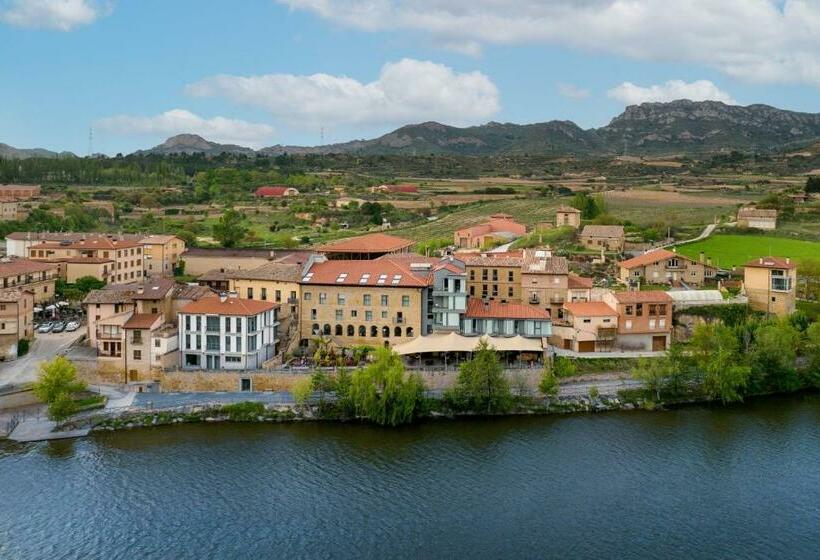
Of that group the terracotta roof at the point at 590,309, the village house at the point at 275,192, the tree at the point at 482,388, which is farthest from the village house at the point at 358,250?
the village house at the point at 275,192

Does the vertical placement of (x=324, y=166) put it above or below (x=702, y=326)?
above

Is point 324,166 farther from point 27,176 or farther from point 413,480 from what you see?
point 413,480

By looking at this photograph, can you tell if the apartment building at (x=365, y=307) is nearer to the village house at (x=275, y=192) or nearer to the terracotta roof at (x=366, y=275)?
the terracotta roof at (x=366, y=275)

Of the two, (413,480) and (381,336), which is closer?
(413,480)

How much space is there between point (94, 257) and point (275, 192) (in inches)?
2085

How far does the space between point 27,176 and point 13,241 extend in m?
61.5

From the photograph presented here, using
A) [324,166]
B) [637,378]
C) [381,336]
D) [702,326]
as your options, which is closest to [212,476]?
[381,336]

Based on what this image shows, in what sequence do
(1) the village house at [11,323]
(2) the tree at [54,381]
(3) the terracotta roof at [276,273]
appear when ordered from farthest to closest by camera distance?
(3) the terracotta roof at [276,273] → (1) the village house at [11,323] → (2) the tree at [54,381]

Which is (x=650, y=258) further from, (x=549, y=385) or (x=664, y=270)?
(x=549, y=385)

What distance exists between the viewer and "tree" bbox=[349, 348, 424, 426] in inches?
1267

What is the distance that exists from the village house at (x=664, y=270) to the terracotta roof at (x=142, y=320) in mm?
25486

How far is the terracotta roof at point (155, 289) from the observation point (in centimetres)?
3778

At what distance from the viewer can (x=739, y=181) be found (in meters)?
106

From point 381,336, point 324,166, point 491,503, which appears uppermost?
point 324,166
